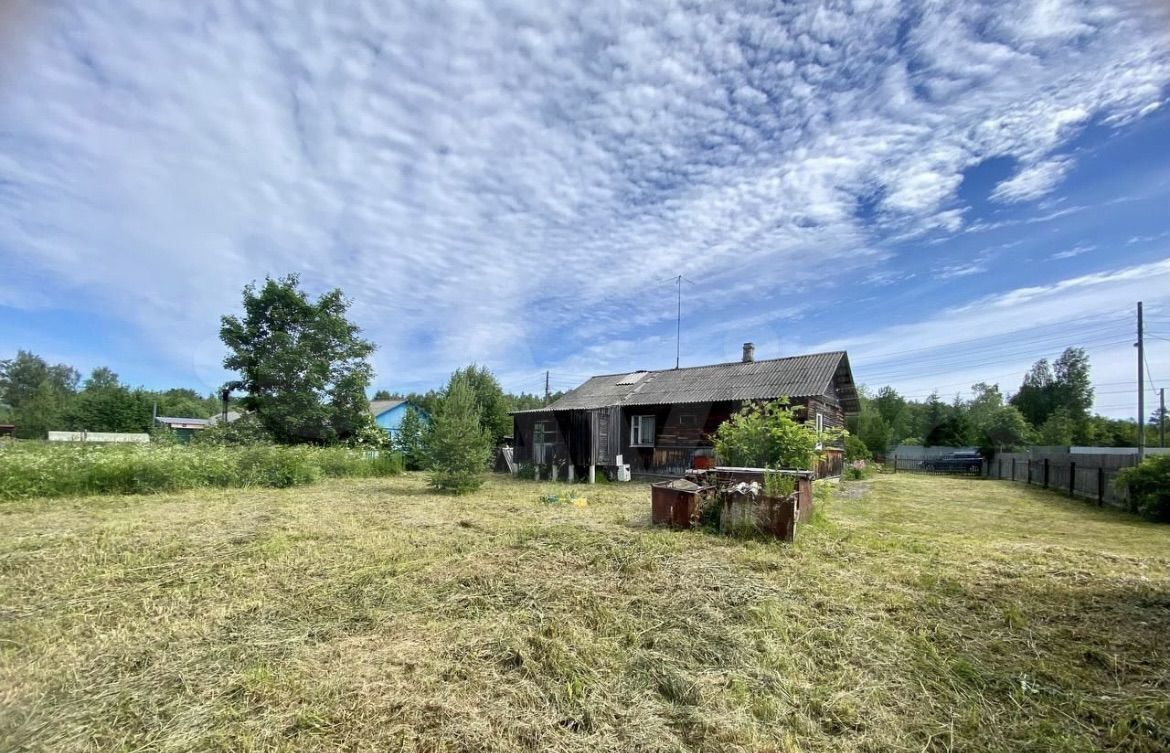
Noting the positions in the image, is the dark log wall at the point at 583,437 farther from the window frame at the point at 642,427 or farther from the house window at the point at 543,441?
the window frame at the point at 642,427

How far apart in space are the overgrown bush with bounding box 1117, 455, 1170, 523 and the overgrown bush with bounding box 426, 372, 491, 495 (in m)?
13.9

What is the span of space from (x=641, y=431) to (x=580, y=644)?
14366mm

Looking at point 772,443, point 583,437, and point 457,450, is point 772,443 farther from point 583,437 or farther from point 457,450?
point 583,437

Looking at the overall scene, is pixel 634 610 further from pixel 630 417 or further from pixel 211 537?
pixel 630 417

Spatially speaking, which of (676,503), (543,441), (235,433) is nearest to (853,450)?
(543,441)

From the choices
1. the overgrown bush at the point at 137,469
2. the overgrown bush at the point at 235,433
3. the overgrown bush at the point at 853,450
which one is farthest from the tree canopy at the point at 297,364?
the overgrown bush at the point at 853,450

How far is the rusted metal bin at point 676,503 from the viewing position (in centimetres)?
711

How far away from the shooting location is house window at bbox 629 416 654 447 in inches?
680

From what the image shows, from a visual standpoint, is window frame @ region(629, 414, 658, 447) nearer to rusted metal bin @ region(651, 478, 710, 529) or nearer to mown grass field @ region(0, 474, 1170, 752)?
rusted metal bin @ region(651, 478, 710, 529)

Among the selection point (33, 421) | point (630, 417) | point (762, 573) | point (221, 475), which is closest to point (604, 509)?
point (762, 573)

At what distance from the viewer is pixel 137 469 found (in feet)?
38.1

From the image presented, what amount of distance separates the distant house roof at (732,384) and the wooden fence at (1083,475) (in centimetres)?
624

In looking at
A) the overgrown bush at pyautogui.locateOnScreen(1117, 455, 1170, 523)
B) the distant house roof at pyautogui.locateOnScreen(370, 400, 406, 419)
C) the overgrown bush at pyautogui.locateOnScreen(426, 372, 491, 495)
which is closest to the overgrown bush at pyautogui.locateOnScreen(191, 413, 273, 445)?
the overgrown bush at pyautogui.locateOnScreen(426, 372, 491, 495)

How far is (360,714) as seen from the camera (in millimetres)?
2557
